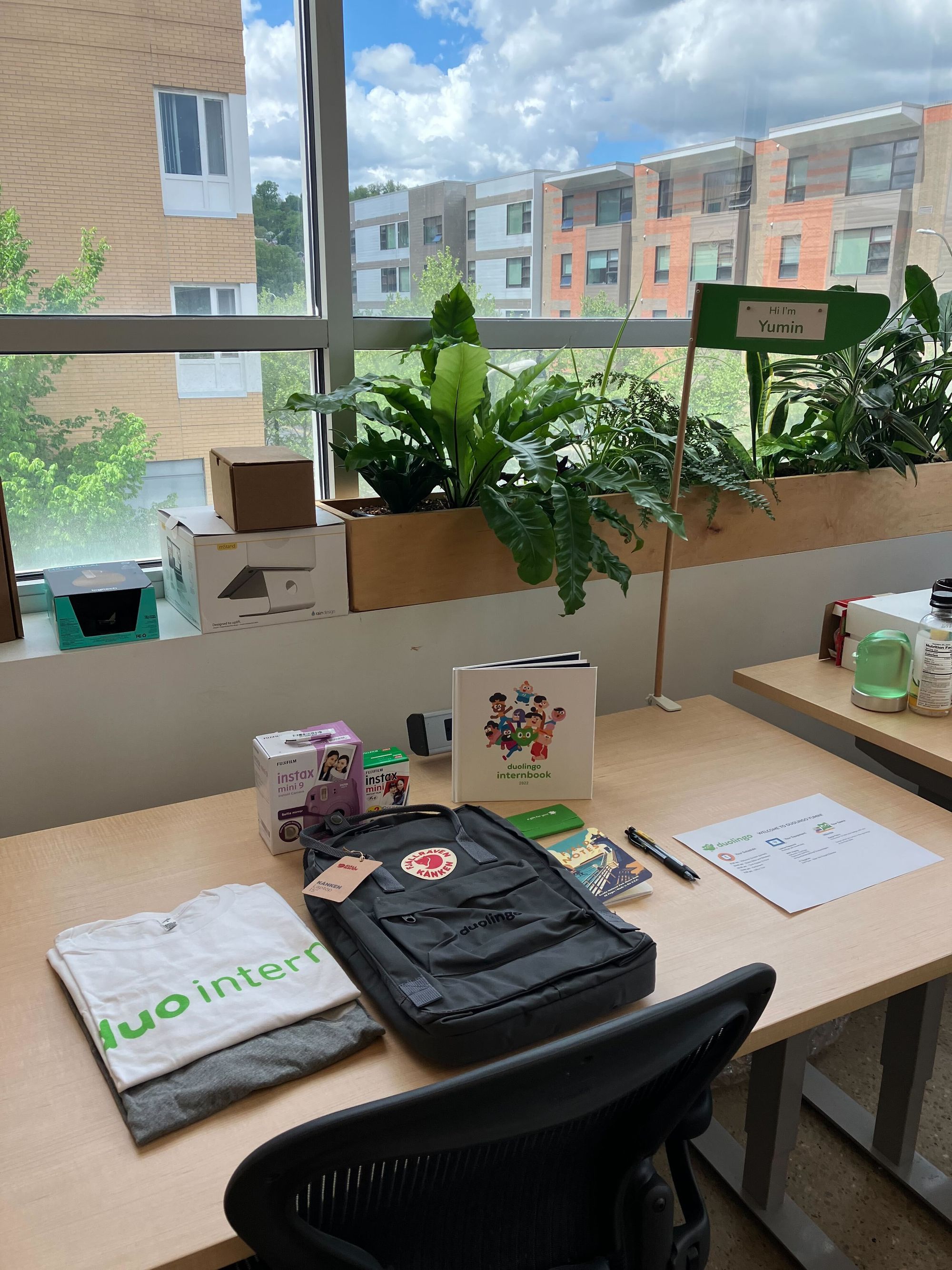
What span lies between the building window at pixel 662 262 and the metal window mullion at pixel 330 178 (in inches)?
36.8

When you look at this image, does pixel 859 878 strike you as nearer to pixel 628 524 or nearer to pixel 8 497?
pixel 628 524

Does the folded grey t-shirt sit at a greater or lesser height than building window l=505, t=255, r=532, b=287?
lesser

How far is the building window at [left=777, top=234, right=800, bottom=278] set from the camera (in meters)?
2.81

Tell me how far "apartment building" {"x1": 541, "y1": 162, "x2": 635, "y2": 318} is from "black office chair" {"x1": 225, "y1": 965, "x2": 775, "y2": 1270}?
1.93 metres

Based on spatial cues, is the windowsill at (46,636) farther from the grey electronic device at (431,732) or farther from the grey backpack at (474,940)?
the grey backpack at (474,940)

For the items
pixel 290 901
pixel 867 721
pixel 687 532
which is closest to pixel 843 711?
pixel 867 721

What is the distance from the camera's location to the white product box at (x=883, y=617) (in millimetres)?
1905

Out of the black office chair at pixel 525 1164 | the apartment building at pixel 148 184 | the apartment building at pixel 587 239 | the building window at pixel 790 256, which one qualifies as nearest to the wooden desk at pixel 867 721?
the black office chair at pixel 525 1164

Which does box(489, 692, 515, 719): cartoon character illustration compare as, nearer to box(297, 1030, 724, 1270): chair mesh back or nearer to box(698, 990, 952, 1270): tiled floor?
box(297, 1030, 724, 1270): chair mesh back

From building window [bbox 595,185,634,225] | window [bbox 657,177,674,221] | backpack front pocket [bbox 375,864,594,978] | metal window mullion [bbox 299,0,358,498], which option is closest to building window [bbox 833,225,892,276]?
window [bbox 657,177,674,221]

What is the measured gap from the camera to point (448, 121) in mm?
2162

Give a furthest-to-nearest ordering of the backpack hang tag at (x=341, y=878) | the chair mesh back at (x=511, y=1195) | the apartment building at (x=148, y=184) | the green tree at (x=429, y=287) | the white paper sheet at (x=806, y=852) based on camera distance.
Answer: the green tree at (x=429, y=287) < the apartment building at (x=148, y=184) < the white paper sheet at (x=806, y=852) < the backpack hang tag at (x=341, y=878) < the chair mesh back at (x=511, y=1195)

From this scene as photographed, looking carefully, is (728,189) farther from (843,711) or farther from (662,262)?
(843,711)

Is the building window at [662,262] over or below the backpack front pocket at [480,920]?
over
